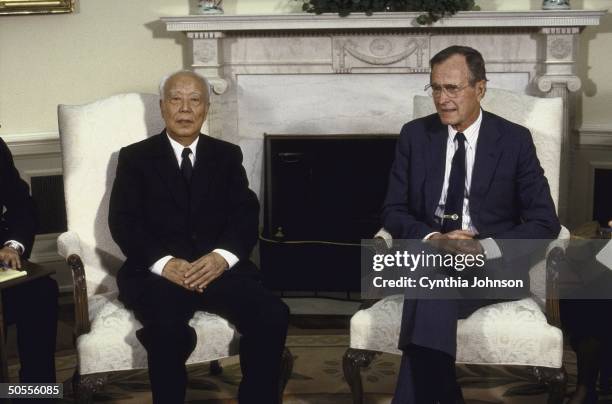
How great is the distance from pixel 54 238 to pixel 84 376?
101 inches

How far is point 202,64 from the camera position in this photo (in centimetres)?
507

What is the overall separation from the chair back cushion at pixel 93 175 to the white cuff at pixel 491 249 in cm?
143

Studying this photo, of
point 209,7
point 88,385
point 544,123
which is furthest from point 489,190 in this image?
point 209,7

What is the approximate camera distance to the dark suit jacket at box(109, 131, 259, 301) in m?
3.11

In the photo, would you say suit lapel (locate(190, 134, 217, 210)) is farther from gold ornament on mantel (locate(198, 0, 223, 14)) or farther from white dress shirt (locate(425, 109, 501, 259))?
gold ornament on mantel (locate(198, 0, 223, 14))

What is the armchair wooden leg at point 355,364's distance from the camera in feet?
9.72

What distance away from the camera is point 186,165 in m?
3.22

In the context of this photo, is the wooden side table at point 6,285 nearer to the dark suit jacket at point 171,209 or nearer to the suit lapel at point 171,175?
the dark suit jacket at point 171,209

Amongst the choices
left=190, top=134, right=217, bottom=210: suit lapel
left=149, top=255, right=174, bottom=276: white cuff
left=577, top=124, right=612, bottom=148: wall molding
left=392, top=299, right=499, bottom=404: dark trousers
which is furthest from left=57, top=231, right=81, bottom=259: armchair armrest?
left=577, top=124, right=612, bottom=148: wall molding

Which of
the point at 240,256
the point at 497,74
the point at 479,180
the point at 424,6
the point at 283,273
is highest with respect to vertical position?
the point at 424,6

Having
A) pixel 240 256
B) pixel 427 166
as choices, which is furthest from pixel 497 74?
→ pixel 240 256

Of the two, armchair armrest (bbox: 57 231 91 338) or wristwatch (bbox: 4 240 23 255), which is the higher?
wristwatch (bbox: 4 240 23 255)

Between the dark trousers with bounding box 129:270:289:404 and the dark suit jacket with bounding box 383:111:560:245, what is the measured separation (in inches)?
22.8

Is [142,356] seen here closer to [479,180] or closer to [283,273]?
[479,180]
